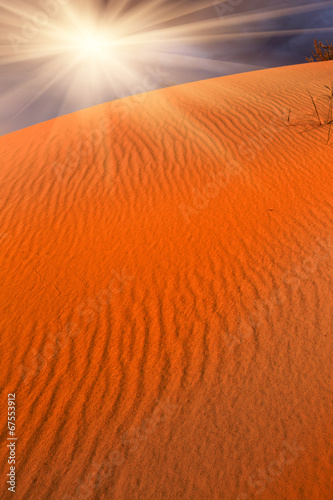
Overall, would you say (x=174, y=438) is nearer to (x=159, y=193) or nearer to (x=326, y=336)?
(x=326, y=336)

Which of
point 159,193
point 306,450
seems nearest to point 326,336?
point 306,450

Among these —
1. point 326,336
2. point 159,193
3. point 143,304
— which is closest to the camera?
point 326,336

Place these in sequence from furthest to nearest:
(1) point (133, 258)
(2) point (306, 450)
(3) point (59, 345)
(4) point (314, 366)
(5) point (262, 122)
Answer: (5) point (262, 122)
(1) point (133, 258)
(3) point (59, 345)
(4) point (314, 366)
(2) point (306, 450)

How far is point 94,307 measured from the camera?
335 centimetres

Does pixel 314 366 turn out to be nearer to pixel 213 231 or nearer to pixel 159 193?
pixel 213 231

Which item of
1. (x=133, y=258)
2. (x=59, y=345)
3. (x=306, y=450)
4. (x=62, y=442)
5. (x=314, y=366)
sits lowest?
(x=62, y=442)

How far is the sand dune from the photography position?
2.03 metres

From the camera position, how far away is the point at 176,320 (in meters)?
3.01

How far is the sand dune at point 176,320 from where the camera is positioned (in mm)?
2027

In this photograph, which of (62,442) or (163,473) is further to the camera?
(62,442)

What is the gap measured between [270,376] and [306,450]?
549mm

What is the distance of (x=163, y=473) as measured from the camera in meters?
1.99

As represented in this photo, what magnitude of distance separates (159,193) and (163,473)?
3961 millimetres

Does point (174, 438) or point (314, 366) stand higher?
point (314, 366)
